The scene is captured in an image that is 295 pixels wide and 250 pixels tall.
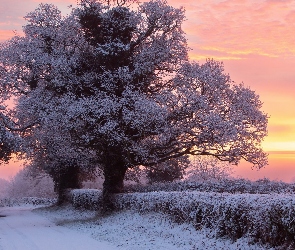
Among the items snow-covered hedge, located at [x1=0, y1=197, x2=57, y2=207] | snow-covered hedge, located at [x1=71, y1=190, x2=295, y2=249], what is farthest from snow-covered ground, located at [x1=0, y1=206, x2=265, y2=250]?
snow-covered hedge, located at [x1=0, y1=197, x2=57, y2=207]

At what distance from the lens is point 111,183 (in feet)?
94.9

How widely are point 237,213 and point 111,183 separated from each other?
15.9 meters

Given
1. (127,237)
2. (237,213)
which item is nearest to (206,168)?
(127,237)

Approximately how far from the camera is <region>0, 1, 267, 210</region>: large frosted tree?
26984mm

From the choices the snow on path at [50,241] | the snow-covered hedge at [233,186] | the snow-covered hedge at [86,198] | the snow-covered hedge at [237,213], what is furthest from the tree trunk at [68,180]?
the snow-covered hedge at [237,213]

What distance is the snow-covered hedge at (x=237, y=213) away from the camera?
39.4ft

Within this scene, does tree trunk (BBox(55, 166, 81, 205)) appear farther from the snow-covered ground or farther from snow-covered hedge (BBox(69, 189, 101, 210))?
the snow-covered ground

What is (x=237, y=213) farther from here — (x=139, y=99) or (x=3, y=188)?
(x=3, y=188)

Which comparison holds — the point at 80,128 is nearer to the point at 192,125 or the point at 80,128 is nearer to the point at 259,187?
the point at 192,125

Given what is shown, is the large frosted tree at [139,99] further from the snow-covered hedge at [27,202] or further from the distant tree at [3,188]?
the distant tree at [3,188]

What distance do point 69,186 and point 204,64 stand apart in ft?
67.0

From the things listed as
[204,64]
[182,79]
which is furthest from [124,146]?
[204,64]

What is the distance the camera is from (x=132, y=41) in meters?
29.9

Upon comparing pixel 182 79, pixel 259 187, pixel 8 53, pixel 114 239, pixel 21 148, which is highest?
pixel 8 53
